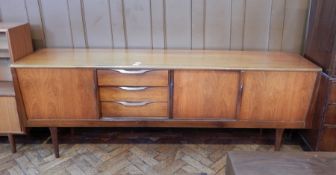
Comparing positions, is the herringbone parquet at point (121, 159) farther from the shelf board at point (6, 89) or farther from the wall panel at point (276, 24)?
the wall panel at point (276, 24)

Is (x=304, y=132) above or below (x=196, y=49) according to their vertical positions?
below

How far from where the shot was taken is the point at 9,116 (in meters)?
1.88

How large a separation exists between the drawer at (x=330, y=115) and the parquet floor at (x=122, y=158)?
414 mm

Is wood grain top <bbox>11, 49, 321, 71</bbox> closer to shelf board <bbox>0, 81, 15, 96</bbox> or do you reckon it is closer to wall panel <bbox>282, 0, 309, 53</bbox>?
wall panel <bbox>282, 0, 309, 53</bbox>

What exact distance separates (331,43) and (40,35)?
2032mm

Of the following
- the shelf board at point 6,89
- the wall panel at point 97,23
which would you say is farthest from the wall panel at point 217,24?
the shelf board at point 6,89

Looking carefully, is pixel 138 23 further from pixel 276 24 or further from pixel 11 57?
pixel 276 24

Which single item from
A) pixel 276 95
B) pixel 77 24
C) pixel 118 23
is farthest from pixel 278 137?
pixel 77 24

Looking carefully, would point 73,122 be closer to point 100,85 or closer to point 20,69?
point 100,85

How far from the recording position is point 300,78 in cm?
171

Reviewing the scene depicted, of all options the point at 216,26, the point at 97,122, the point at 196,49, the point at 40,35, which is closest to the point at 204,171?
the point at 97,122

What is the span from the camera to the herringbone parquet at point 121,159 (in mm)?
1854

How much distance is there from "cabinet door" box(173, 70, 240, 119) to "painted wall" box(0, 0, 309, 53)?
51 cm

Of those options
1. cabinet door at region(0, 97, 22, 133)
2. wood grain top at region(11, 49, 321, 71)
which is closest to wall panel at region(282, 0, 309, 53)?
wood grain top at region(11, 49, 321, 71)
